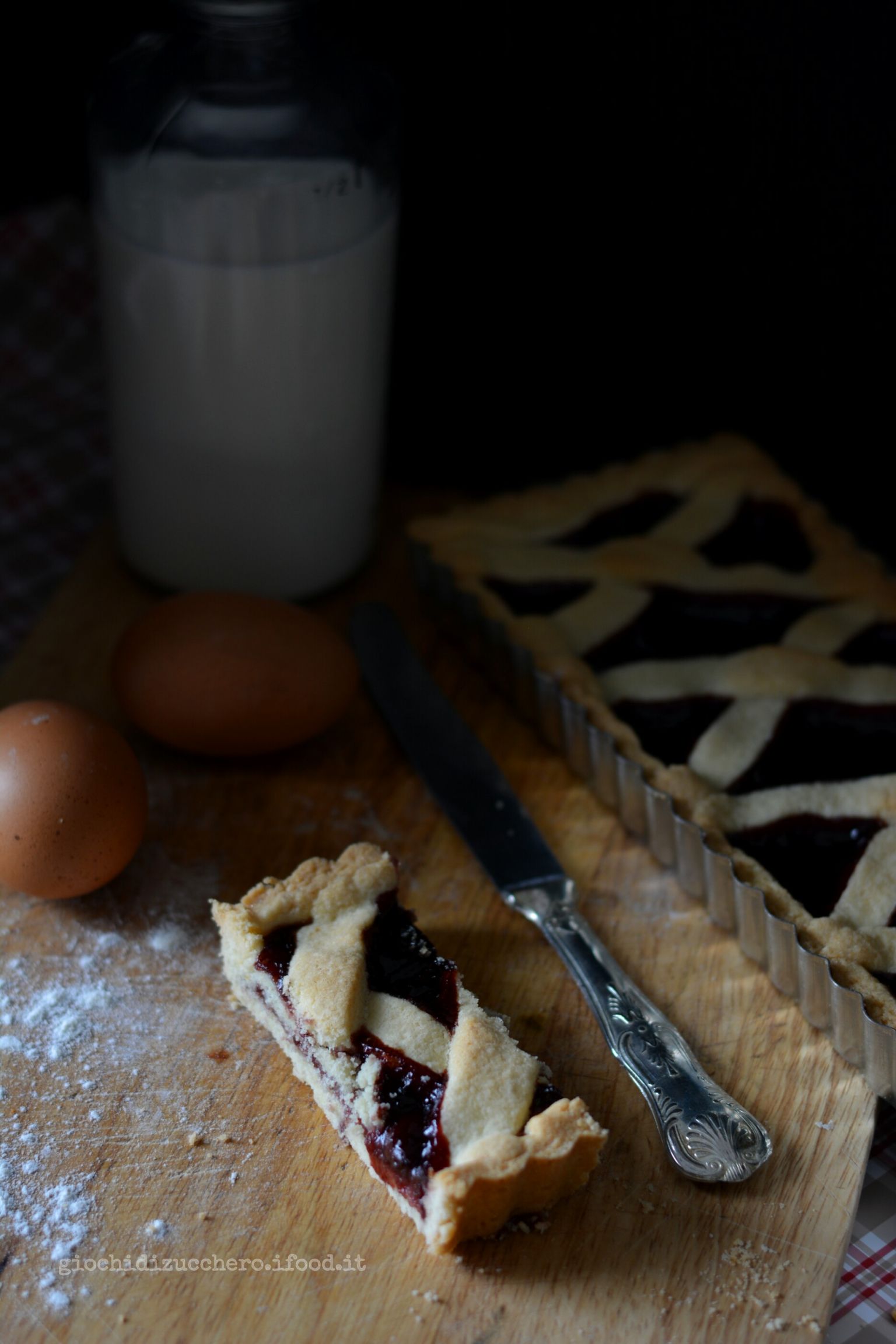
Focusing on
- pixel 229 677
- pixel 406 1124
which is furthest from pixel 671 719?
pixel 406 1124

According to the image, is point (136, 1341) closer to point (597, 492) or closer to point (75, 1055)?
point (75, 1055)

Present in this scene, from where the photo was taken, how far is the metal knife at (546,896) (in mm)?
1326

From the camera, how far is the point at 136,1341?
118 cm

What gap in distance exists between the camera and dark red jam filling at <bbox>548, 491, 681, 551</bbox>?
207cm

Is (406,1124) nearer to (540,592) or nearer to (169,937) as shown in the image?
(169,937)

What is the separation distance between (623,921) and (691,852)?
0.39 ft

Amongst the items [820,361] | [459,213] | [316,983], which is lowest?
[316,983]

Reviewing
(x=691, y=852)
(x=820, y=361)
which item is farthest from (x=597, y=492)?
(x=691, y=852)

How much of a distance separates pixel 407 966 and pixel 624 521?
3.13 feet

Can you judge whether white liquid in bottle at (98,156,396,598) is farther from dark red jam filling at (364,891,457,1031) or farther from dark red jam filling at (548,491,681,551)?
dark red jam filling at (364,891,457,1031)

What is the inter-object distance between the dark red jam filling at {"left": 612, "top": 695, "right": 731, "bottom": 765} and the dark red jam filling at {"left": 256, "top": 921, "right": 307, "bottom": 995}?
1.81ft

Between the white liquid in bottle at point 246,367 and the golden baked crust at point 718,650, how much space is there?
21cm

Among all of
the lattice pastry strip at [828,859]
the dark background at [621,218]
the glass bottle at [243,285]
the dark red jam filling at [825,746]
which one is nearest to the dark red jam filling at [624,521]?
the dark background at [621,218]

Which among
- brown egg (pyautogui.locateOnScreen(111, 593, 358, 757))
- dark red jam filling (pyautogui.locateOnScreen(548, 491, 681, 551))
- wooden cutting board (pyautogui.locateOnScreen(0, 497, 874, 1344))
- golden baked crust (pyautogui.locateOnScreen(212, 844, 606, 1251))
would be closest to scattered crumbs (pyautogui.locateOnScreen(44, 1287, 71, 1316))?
wooden cutting board (pyautogui.locateOnScreen(0, 497, 874, 1344))
